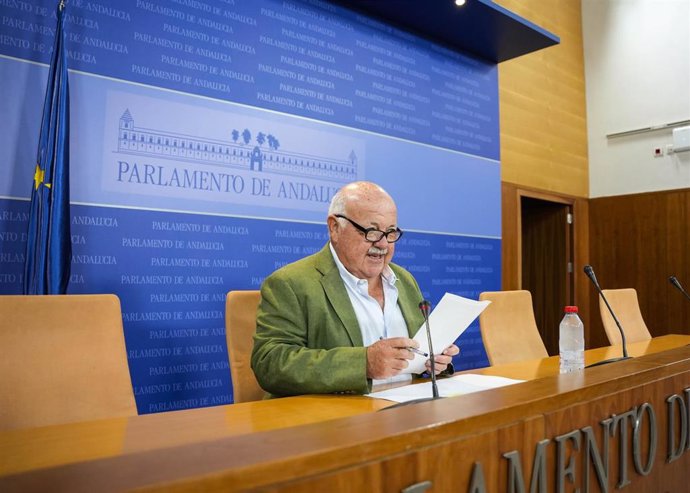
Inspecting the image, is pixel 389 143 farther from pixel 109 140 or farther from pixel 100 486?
pixel 100 486

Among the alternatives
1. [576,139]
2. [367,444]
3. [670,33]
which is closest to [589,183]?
[576,139]

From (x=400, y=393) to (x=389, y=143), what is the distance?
293 cm

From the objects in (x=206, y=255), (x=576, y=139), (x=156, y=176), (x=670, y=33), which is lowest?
(x=206, y=255)

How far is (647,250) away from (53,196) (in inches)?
235

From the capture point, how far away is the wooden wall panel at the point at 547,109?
17.8 ft

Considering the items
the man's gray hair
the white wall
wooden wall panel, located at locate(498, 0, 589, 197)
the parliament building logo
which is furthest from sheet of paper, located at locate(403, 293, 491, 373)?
the white wall

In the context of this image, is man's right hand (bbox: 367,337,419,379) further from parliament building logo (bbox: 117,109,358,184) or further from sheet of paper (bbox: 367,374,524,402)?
parliament building logo (bbox: 117,109,358,184)

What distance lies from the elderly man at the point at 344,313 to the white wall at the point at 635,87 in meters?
5.21

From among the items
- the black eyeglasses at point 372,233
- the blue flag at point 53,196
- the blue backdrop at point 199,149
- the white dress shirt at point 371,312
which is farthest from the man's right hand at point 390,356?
the blue backdrop at point 199,149

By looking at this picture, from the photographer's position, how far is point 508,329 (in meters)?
2.74

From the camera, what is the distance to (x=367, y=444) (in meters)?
0.63

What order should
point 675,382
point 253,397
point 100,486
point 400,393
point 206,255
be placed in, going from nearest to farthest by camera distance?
1. point 100,486
2. point 675,382
3. point 400,393
4. point 253,397
5. point 206,255

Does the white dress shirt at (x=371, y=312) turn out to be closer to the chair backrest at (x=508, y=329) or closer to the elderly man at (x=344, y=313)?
the elderly man at (x=344, y=313)

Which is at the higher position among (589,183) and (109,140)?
(589,183)
